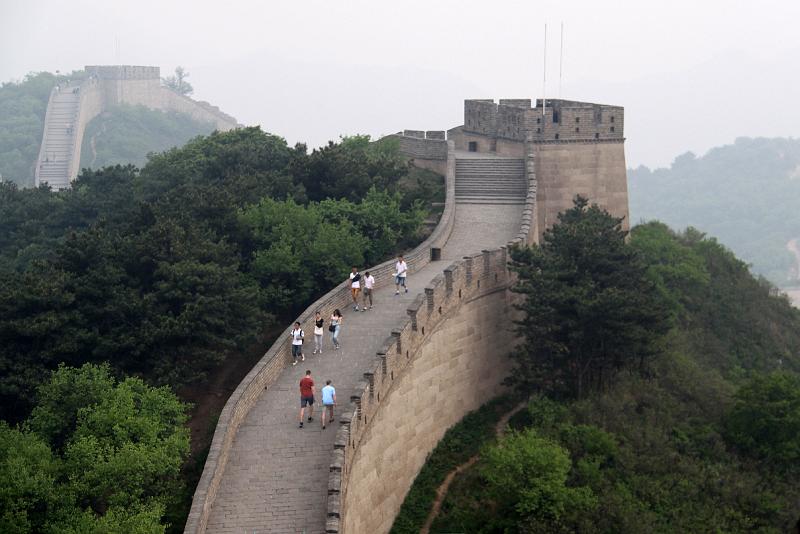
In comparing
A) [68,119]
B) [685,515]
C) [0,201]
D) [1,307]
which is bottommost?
[685,515]

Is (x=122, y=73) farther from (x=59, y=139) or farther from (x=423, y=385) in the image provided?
(x=423, y=385)

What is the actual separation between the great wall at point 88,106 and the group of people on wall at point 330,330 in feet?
188

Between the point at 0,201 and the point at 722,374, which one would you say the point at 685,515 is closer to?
the point at 722,374

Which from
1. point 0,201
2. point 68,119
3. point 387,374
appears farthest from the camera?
point 68,119

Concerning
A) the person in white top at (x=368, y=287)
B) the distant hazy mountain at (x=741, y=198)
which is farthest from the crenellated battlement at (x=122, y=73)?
the person in white top at (x=368, y=287)

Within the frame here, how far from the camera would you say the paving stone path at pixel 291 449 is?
18312 millimetres

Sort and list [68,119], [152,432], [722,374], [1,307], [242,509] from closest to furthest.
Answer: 1. [242,509]
2. [152,432]
3. [1,307]
4. [722,374]
5. [68,119]

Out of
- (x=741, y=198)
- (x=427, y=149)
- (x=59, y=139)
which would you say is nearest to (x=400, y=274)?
(x=427, y=149)

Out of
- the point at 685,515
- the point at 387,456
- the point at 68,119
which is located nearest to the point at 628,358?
the point at 685,515

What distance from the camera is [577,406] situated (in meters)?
25.0

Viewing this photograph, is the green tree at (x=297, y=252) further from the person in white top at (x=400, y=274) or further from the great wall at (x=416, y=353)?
the person in white top at (x=400, y=274)

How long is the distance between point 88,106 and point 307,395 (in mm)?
79769

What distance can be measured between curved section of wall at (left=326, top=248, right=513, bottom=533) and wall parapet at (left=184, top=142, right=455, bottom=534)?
487mm

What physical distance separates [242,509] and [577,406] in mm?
8977
